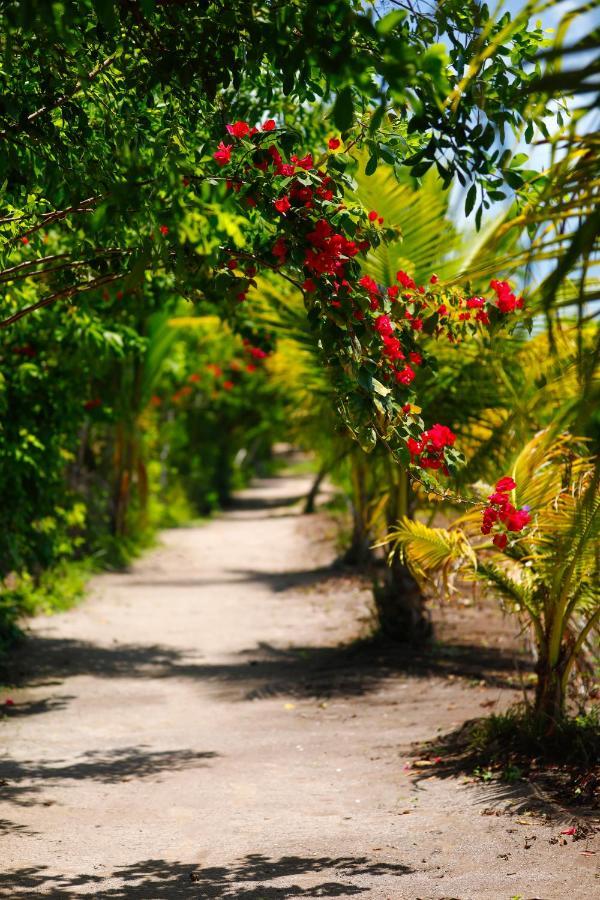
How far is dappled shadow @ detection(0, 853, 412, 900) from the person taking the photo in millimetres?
4215

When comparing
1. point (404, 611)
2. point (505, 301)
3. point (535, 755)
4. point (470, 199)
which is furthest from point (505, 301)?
point (404, 611)

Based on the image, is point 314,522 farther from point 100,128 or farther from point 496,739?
point 100,128

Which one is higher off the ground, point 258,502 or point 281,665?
point 258,502

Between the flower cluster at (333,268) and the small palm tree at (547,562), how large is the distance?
121 cm

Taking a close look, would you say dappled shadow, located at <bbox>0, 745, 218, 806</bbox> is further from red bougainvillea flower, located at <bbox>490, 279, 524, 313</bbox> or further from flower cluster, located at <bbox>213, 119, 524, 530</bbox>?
red bougainvillea flower, located at <bbox>490, 279, 524, 313</bbox>

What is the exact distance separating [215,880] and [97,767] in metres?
2.11

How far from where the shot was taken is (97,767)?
6.33m

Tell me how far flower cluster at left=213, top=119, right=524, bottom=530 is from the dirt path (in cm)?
158

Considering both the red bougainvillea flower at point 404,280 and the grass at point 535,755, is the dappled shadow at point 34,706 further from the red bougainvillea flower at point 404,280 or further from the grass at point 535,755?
the red bougainvillea flower at point 404,280

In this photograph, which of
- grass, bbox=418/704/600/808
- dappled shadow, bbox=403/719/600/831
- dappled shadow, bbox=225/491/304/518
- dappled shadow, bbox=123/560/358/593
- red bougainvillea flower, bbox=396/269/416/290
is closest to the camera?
dappled shadow, bbox=403/719/600/831

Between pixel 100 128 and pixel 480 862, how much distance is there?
354 centimetres

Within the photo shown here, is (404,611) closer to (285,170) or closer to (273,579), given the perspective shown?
(273,579)

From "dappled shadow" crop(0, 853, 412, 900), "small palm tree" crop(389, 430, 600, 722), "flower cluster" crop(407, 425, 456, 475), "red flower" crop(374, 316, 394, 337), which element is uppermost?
"red flower" crop(374, 316, 394, 337)

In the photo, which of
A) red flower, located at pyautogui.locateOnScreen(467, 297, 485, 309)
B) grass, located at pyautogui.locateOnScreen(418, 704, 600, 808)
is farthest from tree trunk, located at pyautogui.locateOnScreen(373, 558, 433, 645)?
red flower, located at pyautogui.locateOnScreen(467, 297, 485, 309)
